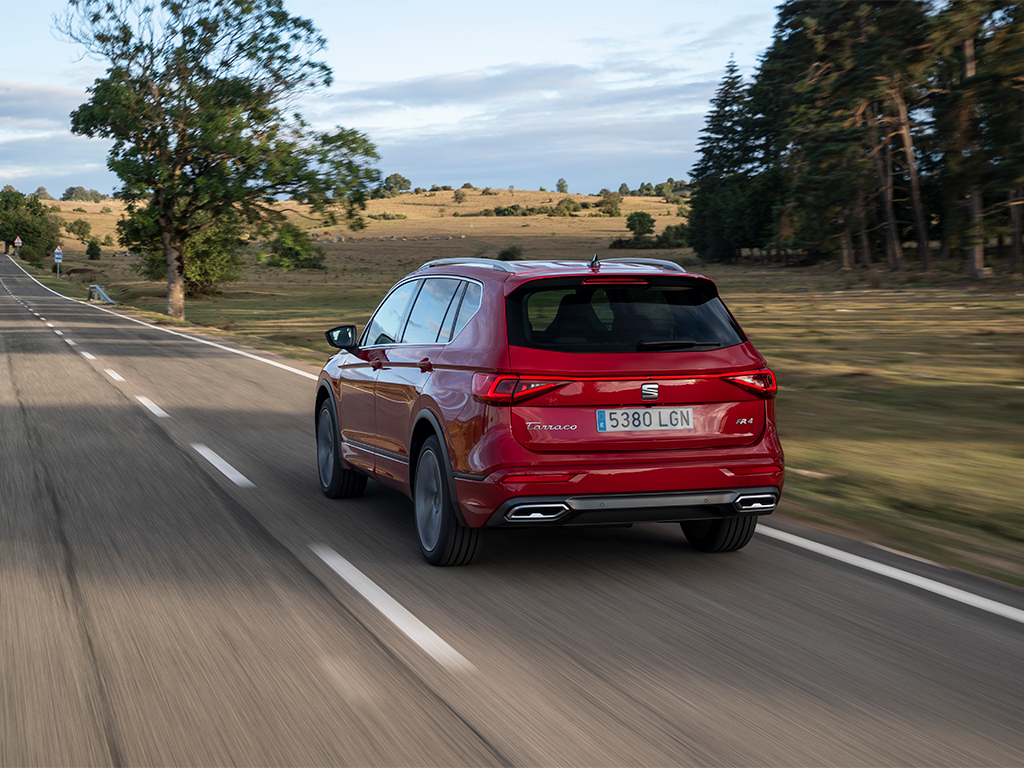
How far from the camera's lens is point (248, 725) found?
379 centimetres

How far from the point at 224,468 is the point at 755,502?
5133mm

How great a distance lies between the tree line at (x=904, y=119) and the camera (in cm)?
3647

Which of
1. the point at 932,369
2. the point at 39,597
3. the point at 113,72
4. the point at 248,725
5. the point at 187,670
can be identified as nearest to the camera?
the point at 248,725

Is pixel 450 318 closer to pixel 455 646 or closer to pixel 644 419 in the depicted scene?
pixel 644 419

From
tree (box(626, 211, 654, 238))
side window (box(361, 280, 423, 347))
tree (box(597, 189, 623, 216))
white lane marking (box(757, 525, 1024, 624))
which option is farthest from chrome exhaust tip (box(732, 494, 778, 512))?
tree (box(597, 189, 623, 216))

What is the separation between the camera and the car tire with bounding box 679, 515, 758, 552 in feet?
20.6

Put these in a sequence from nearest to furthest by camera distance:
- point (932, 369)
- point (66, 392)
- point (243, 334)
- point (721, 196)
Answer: point (66, 392) → point (932, 369) → point (243, 334) → point (721, 196)

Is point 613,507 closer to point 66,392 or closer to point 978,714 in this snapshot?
point 978,714

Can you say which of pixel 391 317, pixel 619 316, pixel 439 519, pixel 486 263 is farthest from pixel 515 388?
pixel 391 317

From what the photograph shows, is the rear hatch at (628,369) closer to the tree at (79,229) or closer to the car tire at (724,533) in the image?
the car tire at (724,533)

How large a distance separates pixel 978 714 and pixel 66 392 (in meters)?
13.4

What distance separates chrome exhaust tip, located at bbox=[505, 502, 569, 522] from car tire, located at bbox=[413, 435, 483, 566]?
425mm

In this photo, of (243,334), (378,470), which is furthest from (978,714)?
(243,334)

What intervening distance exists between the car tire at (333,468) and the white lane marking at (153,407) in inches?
190
